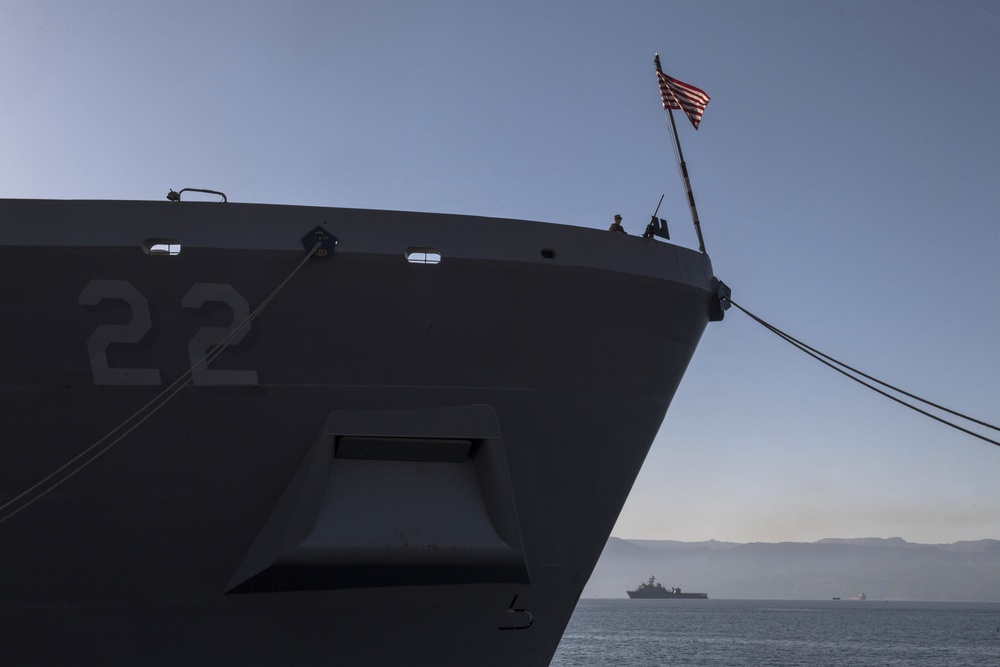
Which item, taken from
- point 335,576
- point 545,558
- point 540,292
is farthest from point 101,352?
point 545,558

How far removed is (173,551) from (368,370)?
2.60m

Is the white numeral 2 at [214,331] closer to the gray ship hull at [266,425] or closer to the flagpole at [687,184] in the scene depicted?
the gray ship hull at [266,425]

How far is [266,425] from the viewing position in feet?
27.2

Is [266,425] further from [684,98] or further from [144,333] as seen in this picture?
[684,98]

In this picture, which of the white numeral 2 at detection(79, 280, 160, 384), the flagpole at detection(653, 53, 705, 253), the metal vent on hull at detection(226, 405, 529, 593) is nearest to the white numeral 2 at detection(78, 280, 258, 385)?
the white numeral 2 at detection(79, 280, 160, 384)

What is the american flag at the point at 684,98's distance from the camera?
1075 centimetres

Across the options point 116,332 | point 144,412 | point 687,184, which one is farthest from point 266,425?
point 687,184

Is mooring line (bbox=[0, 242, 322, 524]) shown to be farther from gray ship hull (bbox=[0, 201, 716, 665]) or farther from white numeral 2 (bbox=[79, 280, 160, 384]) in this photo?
white numeral 2 (bbox=[79, 280, 160, 384])

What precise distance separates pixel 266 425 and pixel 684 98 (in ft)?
21.6

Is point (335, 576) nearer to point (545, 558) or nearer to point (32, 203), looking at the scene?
point (545, 558)

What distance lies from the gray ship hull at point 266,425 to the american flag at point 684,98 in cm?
304

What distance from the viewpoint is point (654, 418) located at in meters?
9.83

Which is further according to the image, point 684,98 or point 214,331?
point 684,98

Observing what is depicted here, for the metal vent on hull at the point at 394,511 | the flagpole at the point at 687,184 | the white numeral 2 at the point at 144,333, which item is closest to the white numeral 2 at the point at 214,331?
the white numeral 2 at the point at 144,333
